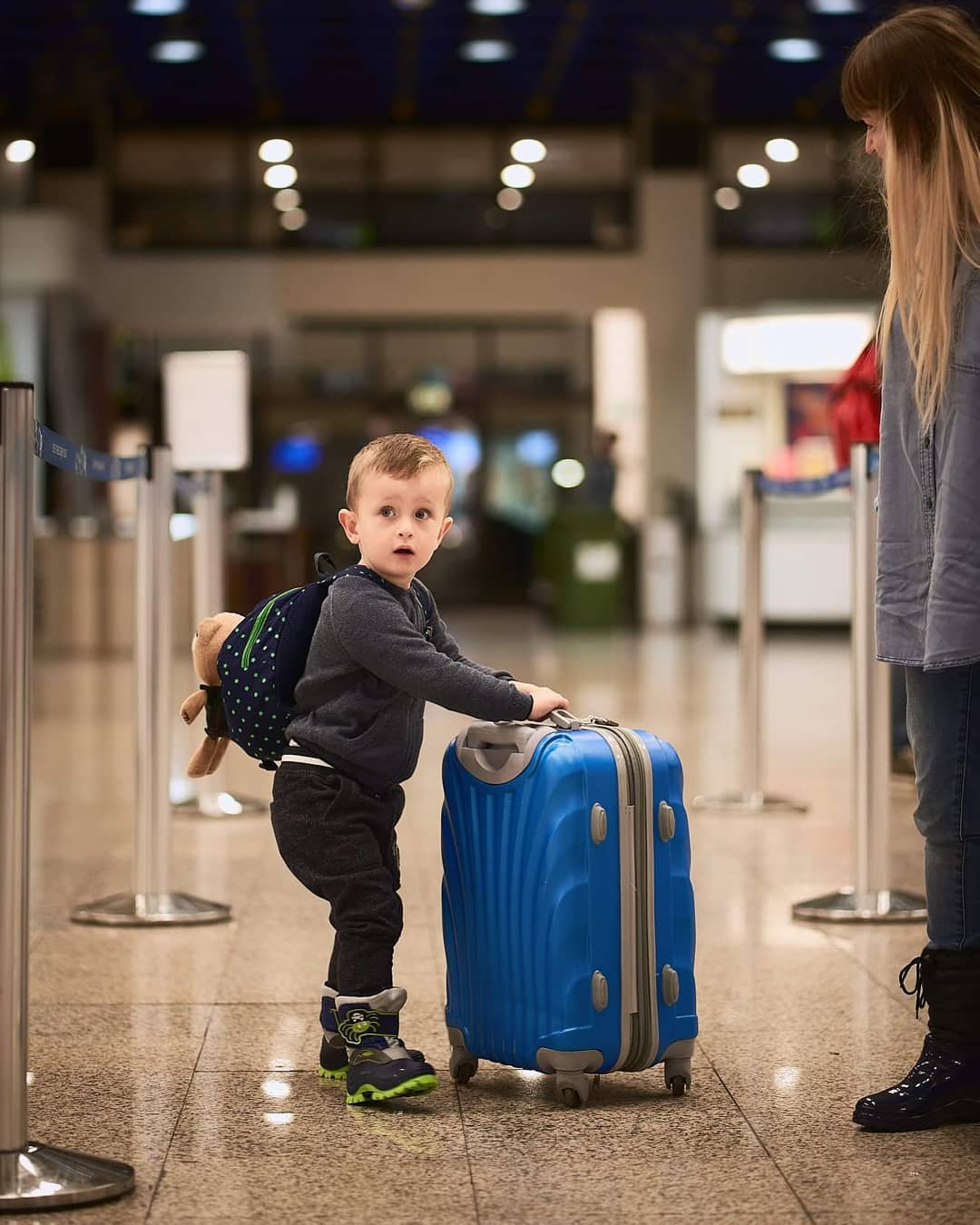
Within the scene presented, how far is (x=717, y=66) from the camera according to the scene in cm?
1845

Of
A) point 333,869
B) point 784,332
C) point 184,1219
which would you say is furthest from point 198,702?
point 784,332

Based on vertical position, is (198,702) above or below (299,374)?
below

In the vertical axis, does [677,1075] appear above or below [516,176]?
below

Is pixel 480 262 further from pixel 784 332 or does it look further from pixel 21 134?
pixel 21 134

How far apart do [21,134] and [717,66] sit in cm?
789

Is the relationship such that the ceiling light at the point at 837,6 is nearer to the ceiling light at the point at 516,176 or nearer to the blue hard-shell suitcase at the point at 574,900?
the ceiling light at the point at 516,176

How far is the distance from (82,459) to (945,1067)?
1880 mm

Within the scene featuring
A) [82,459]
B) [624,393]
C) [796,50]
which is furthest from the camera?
[624,393]

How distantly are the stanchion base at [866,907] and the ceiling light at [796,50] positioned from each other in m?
13.9

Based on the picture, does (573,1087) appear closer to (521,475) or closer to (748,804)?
(748,804)

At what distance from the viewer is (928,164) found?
2750mm

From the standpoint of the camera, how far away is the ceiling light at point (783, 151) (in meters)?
21.1

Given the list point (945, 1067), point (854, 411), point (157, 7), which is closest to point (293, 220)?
point (157, 7)

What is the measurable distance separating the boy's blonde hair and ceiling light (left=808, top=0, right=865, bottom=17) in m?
13.4
